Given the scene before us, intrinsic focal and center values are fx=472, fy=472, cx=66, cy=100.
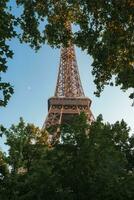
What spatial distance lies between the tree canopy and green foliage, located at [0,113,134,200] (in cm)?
1014

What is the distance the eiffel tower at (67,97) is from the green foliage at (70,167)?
29891 mm

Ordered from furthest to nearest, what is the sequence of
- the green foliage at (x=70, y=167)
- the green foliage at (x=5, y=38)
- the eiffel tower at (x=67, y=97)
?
the eiffel tower at (x=67, y=97) → the green foliage at (x=70, y=167) → the green foliage at (x=5, y=38)

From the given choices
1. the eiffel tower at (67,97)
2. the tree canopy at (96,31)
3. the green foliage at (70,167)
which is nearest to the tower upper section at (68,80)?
the eiffel tower at (67,97)

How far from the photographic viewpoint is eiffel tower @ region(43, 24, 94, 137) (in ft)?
217

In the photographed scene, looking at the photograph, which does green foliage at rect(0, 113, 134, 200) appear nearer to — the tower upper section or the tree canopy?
the tree canopy

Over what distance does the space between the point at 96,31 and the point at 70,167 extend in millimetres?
12817

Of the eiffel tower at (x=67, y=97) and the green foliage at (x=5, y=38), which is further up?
the eiffel tower at (x=67, y=97)

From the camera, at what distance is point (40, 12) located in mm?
18234

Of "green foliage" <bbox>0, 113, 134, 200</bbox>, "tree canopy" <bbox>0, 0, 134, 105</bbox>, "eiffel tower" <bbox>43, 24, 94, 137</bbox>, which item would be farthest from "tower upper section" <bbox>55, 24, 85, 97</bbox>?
"tree canopy" <bbox>0, 0, 134, 105</bbox>

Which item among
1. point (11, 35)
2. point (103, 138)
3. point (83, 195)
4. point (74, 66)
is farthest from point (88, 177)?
point (74, 66)

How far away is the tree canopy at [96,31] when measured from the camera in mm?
17125

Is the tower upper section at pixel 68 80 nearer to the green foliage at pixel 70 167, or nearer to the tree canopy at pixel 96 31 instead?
the green foliage at pixel 70 167

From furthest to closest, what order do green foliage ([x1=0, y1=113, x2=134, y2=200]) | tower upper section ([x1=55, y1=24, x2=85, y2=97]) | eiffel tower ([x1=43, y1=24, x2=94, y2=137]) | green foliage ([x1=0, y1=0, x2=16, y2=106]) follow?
tower upper section ([x1=55, y1=24, x2=85, y2=97]) < eiffel tower ([x1=43, y1=24, x2=94, y2=137]) < green foliage ([x1=0, y1=113, x2=134, y2=200]) < green foliage ([x1=0, y1=0, x2=16, y2=106])

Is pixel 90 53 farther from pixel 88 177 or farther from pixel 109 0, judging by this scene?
pixel 88 177
